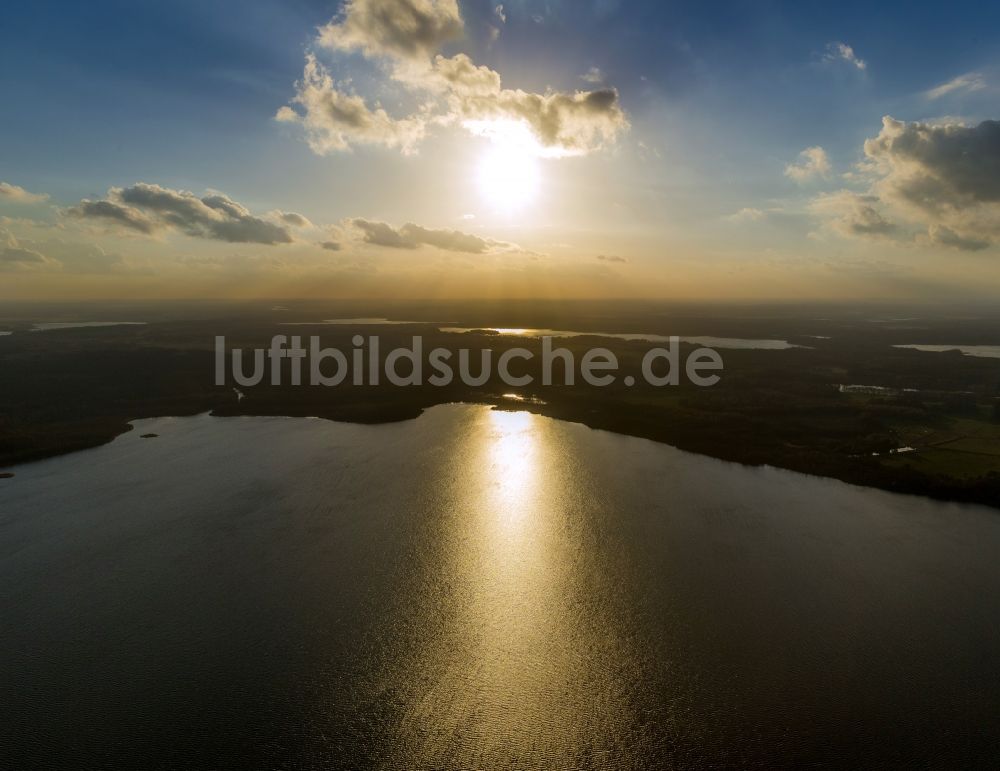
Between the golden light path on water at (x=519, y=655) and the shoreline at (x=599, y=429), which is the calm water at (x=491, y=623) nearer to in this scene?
the golden light path on water at (x=519, y=655)

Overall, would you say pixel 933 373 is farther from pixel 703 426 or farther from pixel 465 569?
pixel 465 569

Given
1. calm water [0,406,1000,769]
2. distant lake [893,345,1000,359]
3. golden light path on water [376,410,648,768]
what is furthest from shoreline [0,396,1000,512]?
distant lake [893,345,1000,359]

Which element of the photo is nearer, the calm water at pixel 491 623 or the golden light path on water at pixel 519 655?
the golden light path on water at pixel 519 655

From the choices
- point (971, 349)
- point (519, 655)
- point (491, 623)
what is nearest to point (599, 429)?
point (491, 623)

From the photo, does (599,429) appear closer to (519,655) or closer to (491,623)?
(491,623)

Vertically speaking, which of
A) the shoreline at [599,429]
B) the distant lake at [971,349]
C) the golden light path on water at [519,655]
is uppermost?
the distant lake at [971,349]

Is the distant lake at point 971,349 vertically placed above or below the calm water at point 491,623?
above

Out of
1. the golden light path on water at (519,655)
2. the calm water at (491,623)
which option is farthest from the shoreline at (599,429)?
the golden light path on water at (519,655)

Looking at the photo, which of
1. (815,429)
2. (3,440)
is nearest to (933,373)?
(815,429)
